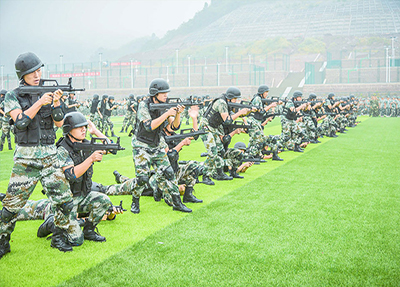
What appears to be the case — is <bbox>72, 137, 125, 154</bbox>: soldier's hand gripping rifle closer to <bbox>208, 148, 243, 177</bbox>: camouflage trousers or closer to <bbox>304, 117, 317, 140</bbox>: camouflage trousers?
<bbox>208, 148, 243, 177</bbox>: camouflage trousers

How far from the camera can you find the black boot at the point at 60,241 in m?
4.89

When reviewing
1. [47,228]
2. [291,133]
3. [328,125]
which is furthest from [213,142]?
[328,125]

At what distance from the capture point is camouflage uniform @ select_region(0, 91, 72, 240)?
181 inches

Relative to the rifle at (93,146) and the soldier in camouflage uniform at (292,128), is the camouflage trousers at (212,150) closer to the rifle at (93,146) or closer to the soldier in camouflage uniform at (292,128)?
the rifle at (93,146)

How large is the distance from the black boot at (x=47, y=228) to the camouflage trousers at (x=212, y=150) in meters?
3.87

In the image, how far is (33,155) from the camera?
15.3 ft

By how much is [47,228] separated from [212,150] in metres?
4.22

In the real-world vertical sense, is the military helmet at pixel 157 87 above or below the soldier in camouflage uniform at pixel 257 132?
above

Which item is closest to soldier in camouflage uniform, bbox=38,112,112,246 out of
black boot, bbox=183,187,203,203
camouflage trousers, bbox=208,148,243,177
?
black boot, bbox=183,187,203,203

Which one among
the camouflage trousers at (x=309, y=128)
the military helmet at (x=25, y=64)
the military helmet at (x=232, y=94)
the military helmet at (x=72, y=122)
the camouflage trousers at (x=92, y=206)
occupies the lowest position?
the camouflage trousers at (x=92, y=206)

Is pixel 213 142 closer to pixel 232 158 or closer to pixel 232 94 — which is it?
pixel 232 158

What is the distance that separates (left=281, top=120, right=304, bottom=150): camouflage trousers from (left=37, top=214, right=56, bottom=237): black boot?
10063mm

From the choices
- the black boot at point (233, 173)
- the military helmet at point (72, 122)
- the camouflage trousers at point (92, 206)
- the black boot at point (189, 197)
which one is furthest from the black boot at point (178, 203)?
the black boot at point (233, 173)

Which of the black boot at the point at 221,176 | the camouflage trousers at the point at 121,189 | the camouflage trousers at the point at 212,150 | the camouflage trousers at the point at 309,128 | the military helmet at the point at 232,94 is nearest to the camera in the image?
the camouflage trousers at the point at 121,189
